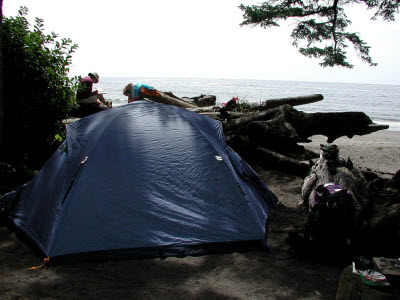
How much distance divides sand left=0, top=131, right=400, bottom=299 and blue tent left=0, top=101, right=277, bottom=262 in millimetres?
150

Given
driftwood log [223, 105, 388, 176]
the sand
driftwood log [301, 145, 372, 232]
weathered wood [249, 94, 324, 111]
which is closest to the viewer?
the sand

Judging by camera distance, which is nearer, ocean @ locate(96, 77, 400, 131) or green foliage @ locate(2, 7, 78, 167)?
green foliage @ locate(2, 7, 78, 167)

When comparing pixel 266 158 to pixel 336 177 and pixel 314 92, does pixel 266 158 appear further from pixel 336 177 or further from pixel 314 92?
pixel 314 92

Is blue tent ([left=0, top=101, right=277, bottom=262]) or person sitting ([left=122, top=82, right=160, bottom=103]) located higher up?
person sitting ([left=122, top=82, right=160, bottom=103])

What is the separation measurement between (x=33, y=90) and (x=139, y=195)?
142 inches

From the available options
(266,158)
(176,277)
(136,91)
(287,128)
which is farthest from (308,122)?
(176,277)

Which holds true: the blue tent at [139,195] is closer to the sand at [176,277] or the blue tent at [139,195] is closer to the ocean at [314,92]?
the sand at [176,277]

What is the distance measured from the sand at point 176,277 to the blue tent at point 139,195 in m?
0.15

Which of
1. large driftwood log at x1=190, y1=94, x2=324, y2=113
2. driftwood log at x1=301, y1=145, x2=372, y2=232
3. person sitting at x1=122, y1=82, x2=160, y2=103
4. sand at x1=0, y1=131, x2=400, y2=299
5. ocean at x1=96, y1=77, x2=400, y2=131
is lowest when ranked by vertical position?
ocean at x1=96, y1=77, x2=400, y2=131

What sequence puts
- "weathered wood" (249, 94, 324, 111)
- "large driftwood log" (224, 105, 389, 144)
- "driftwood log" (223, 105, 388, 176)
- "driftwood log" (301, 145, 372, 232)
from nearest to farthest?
"driftwood log" (301, 145, 372, 232), "driftwood log" (223, 105, 388, 176), "large driftwood log" (224, 105, 389, 144), "weathered wood" (249, 94, 324, 111)

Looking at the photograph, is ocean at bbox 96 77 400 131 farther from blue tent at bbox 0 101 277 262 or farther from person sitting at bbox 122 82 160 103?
blue tent at bbox 0 101 277 262

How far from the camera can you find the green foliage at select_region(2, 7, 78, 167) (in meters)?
6.22

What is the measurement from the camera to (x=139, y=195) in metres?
4.30

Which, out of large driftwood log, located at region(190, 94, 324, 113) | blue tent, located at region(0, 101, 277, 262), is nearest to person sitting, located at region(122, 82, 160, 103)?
large driftwood log, located at region(190, 94, 324, 113)
